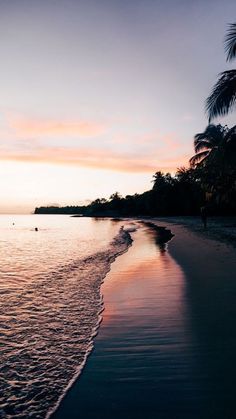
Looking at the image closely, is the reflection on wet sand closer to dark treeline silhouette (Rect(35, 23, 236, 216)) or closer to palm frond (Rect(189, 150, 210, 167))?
dark treeline silhouette (Rect(35, 23, 236, 216))

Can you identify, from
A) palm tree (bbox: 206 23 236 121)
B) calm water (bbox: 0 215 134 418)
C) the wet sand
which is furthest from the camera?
palm tree (bbox: 206 23 236 121)

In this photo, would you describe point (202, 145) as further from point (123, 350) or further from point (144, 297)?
point (123, 350)

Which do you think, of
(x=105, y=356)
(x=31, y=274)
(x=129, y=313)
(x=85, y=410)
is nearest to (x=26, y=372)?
(x=105, y=356)

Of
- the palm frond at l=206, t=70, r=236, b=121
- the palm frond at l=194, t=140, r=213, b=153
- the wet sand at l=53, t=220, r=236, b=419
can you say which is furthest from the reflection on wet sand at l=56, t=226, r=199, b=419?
the palm frond at l=194, t=140, r=213, b=153

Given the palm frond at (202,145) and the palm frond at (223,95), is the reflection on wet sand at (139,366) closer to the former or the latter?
→ the palm frond at (223,95)

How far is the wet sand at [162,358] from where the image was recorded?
3688 millimetres

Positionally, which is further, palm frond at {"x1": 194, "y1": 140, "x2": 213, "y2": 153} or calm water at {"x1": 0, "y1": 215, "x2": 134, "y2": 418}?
palm frond at {"x1": 194, "y1": 140, "x2": 213, "y2": 153}

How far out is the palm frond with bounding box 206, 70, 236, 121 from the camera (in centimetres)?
1738

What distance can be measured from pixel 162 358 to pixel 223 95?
15.6m

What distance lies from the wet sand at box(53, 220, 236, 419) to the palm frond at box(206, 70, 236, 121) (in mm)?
10937

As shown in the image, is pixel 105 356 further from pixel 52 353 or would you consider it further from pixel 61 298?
pixel 61 298

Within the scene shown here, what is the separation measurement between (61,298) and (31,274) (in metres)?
5.26

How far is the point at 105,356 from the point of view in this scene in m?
5.29

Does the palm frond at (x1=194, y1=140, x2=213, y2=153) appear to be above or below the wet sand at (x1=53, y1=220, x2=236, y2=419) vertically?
above
